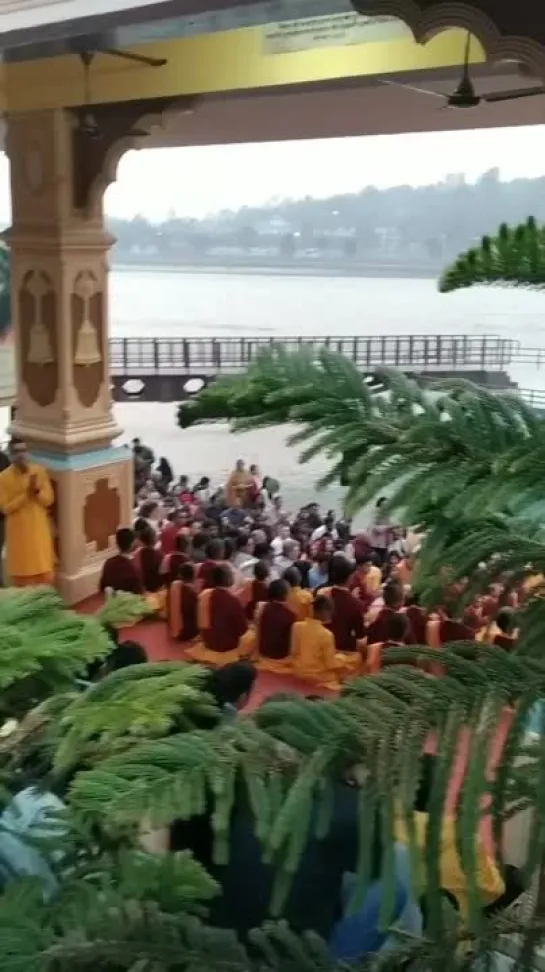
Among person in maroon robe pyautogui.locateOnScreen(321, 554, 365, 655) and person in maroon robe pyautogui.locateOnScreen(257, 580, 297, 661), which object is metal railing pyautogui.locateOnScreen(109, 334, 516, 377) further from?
person in maroon robe pyautogui.locateOnScreen(321, 554, 365, 655)

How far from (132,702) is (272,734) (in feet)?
0.96

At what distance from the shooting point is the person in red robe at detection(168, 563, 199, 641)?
5.56m

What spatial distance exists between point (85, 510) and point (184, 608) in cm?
98

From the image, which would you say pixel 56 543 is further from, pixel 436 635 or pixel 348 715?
pixel 348 715

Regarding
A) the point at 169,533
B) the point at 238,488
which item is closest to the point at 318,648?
the point at 169,533

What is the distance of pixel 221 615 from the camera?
5223mm

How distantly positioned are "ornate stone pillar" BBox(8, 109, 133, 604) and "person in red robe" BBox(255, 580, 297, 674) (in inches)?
53.1

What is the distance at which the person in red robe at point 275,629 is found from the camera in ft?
16.9

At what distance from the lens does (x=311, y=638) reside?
5027 millimetres

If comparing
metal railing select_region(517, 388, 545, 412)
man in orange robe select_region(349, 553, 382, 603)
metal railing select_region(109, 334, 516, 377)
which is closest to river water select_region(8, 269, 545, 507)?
metal railing select_region(109, 334, 516, 377)

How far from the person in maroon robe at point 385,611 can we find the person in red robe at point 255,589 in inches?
25.4

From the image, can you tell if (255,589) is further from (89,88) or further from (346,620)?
(89,88)

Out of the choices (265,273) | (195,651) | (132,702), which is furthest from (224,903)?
(265,273)

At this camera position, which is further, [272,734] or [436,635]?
[436,635]
